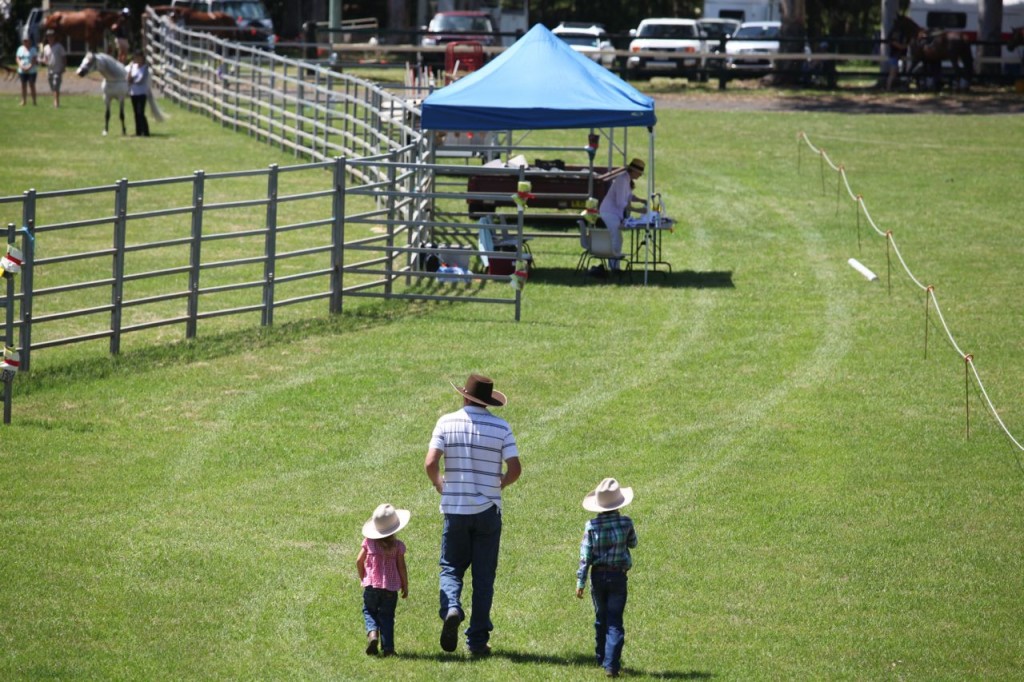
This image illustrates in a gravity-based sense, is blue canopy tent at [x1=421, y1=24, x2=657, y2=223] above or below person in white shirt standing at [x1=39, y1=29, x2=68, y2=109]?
below

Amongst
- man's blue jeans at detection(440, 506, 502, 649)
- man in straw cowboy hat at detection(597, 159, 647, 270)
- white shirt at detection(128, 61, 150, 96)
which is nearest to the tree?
white shirt at detection(128, 61, 150, 96)

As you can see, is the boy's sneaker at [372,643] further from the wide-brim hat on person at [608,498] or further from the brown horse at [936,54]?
the brown horse at [936,54]

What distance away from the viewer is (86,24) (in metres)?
47.1

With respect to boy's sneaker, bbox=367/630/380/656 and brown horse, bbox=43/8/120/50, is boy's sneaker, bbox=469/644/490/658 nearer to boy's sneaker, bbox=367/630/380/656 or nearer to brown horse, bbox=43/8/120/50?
boy's sneaker, bbox=367/630/380/656

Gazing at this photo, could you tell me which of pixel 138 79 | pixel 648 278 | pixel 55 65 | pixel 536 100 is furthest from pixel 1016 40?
pixel 536 100

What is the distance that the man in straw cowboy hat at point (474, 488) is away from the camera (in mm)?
7969

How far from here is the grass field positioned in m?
8.14

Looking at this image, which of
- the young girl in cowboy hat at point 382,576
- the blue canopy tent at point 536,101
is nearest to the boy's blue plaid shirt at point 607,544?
the young girl in cowboy hat at point 382,576

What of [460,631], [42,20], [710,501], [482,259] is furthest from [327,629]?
[42,20]

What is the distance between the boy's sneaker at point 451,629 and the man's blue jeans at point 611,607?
77 centimetres

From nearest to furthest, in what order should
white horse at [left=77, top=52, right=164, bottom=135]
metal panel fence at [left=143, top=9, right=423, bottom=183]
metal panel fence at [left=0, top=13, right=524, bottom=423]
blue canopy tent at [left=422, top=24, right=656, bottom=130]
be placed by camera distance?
1. metal panel fence at [left=0, top=13, right=524, bottom=423]
2. blue canopy tent at [left=422, top=24, right=656, bottom=130]
3. metal panel fence at [left=143, top=9, right=423, bottom=183]
4. white horse at [left=77, top=52, right=164, bottom=135]

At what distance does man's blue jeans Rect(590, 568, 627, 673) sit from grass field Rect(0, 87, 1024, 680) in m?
0.20

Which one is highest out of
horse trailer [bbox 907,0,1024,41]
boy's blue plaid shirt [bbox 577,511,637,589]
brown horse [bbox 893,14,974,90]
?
horse trailer [bbox 907,0,1024,41]

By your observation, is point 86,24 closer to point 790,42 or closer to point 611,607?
point 790,42
